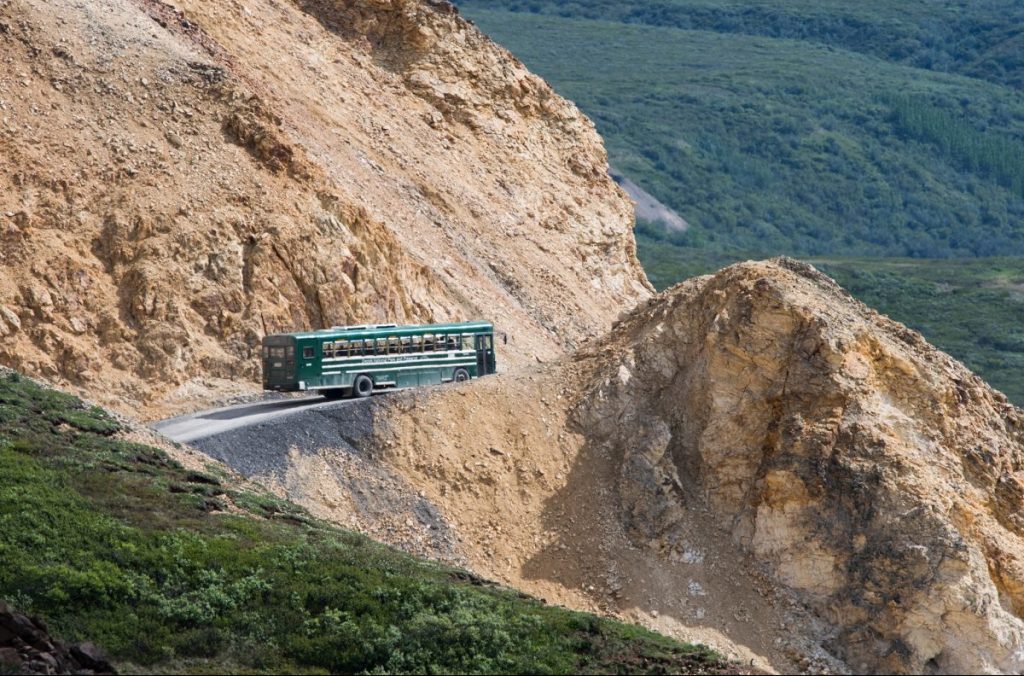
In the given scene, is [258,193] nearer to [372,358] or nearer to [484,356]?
[372,358]

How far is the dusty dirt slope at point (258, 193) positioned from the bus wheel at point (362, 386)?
10.9 feet

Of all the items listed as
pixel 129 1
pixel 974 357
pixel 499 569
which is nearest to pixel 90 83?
pixel 129 1

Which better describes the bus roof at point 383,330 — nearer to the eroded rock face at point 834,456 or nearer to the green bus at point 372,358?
the green bus at point 372,358

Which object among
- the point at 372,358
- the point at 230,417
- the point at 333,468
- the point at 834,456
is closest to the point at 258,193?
the point at 372,358

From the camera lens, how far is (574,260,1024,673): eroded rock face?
33562mm

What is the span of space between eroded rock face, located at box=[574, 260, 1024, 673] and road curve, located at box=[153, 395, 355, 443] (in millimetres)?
6506

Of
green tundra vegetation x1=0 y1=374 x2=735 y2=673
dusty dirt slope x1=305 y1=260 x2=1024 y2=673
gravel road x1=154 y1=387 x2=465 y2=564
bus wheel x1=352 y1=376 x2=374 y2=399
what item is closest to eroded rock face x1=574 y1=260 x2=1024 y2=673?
dusty dirt slope x1=305 y1=260 x2=1024 y2=673

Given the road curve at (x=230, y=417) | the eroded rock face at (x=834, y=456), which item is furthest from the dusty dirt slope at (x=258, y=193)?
the eroded rock face at (x=834, y=456)

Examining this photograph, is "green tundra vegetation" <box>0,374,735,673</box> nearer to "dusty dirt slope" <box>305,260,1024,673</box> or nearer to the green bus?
"dusty dirt slope" <box>305,260,1024,673</box>

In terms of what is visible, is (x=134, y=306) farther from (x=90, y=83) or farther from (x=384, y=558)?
(x=384, y=558)

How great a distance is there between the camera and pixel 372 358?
139ft

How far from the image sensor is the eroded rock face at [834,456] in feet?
110

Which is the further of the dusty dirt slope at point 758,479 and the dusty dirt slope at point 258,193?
the dusty dirt slope at point 258,193

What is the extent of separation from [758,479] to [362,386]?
10614 millimetres
